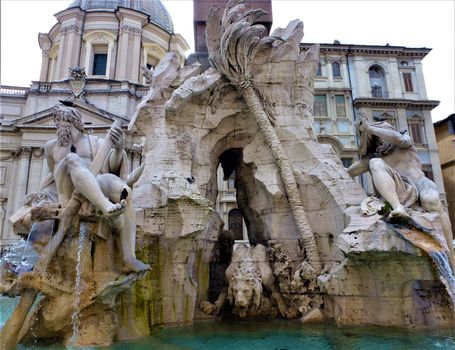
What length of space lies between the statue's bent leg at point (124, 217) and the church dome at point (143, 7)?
35.3 m

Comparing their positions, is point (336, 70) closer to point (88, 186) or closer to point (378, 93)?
point (378, 93)

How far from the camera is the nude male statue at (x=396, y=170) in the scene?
5043 millimetres

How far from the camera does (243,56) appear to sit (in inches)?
265

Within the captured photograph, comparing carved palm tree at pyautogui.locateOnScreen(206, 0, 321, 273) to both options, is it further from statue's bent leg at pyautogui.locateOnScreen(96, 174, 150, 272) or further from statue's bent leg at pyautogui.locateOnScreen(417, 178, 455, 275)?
statue's bent leg at pyautogui.locateOnScreen(96, 174, 150, 272)

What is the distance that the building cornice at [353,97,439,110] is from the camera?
24.5 metres

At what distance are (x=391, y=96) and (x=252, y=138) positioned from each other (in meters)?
22.2

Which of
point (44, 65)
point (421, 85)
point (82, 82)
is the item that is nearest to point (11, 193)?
point (82, 82)

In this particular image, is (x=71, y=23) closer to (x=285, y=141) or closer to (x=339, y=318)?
(x=285, y=141)

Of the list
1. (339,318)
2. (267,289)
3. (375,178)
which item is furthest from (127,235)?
(375,178)

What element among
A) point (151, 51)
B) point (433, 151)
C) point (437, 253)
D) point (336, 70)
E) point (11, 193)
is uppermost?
point (151, 51)

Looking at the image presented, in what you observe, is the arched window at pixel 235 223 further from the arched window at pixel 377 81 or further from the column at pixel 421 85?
the column at pixel 421 85

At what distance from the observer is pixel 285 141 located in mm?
6652

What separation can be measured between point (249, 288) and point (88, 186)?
2967mm

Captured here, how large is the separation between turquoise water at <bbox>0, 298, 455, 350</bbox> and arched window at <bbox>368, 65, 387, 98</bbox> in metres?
23.7
